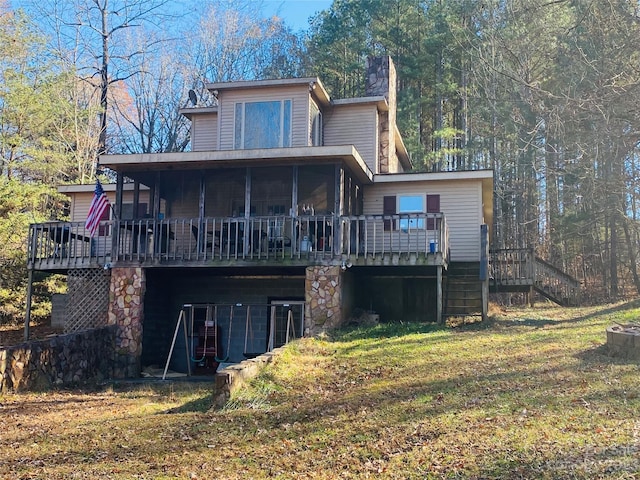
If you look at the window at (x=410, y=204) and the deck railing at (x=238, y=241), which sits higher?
the window at (x=410, y=204)

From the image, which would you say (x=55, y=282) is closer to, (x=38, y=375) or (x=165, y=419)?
(x=38, y=375)

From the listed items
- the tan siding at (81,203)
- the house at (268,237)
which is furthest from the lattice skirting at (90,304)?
the tan siding at (81,203)

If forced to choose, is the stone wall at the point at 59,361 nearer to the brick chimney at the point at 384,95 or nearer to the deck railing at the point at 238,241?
the deck railing at the point at 238,241

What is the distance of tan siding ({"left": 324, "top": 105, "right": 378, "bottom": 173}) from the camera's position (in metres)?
17.3

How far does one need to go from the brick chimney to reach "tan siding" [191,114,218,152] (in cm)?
517

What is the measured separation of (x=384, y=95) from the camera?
61.8 feet

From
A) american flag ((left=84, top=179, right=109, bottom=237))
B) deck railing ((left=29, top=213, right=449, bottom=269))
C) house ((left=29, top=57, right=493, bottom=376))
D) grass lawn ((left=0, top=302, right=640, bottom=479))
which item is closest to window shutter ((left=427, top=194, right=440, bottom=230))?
house ((left=29, top=57, right=493, bottom=376))

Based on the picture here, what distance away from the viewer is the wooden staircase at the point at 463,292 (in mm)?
14453

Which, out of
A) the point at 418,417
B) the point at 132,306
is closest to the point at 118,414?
the point at 418,417

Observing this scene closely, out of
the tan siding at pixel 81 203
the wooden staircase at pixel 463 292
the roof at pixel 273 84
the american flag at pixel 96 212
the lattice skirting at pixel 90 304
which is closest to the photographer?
the american flag at pixel 96 212

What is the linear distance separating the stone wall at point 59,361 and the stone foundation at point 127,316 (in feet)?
0.66

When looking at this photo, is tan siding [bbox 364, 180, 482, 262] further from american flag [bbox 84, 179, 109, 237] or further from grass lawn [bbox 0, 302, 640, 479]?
american flag [bbox 84, 179, 109, 237]

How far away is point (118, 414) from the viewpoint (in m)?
8.09

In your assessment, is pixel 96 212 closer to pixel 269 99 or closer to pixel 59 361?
pixel 59 361
